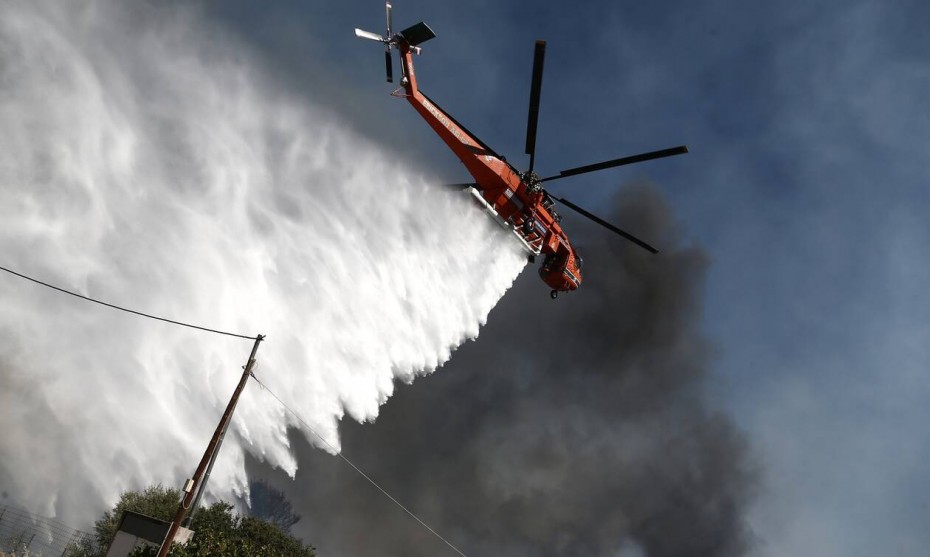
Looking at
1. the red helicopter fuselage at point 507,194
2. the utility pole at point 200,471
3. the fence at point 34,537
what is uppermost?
the red helicopter fuselage at point 507,194

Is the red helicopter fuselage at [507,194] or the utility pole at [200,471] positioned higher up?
the red helicopter fuselage at [507,194]

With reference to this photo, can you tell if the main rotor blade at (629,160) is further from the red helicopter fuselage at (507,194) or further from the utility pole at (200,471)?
the utility pole at (200,471)

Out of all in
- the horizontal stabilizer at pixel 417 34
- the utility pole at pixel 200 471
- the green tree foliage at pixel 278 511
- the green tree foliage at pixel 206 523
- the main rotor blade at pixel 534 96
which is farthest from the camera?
the green tree foliage at pixel 278 511

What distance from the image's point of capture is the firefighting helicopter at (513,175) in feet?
90.1

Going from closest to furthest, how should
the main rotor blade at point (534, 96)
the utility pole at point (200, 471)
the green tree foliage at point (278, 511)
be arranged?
the utility pole at point (200, 471), the main rotor blade at point (534, 96), the green tree foliage at point (278, 511)

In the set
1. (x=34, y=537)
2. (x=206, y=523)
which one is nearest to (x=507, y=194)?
(x=206, y=523)

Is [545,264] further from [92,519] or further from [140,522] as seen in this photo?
[92,519]

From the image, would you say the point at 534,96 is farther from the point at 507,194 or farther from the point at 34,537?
the point at 34,537

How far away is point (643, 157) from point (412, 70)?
1246cm

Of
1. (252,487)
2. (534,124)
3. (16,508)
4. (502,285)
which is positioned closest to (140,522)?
(502,285)

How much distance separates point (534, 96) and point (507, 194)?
6171mm

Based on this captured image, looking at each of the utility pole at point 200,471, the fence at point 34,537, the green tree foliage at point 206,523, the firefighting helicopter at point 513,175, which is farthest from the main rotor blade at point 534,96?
the fence at point 34,537

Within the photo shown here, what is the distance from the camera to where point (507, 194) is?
30.8 metres

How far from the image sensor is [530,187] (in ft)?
103
